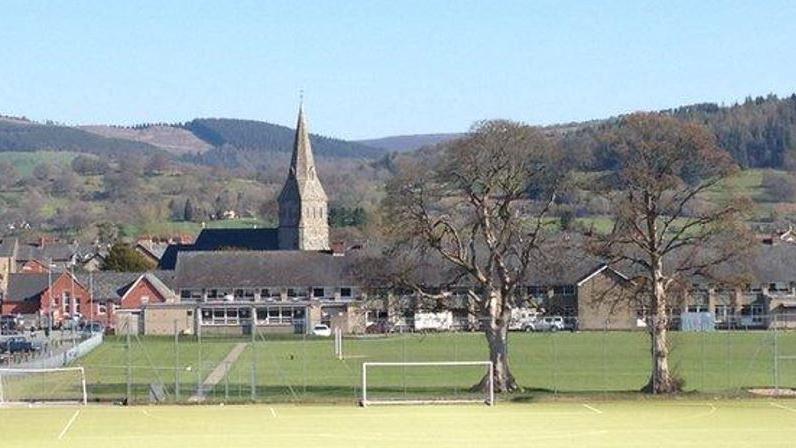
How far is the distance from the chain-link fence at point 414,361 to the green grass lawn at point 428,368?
0.07m

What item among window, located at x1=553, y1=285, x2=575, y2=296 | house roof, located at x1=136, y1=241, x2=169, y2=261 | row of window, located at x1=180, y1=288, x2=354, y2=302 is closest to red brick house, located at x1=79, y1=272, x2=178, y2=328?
row of window, located at x1=180, y1=288, x2=354, y2=302

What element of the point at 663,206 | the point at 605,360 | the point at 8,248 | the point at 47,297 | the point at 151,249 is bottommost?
the point at 605,360

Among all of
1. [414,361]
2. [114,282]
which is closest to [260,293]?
[114,282]

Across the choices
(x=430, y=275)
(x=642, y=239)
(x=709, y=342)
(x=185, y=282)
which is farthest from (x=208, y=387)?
(x=185, y=282)

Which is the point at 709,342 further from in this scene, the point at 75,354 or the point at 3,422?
the point at 3,422

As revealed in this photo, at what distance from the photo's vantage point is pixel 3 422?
4003 cm

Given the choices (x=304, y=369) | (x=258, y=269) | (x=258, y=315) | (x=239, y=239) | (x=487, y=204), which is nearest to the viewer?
(x=487, y=204)

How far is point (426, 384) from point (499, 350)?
22.3ft

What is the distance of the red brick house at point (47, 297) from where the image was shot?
126562mm

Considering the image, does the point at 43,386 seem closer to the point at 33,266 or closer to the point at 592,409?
the point at 592,409

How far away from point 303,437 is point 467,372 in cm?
2680

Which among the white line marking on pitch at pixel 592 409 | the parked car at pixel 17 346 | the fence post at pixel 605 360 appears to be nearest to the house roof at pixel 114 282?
the parked car at pixel 17 346

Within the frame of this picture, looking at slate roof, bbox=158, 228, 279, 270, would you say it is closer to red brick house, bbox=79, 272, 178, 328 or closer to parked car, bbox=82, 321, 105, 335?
red brick house, bbox=79, 272, 178, 328

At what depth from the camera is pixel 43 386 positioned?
178 feet
